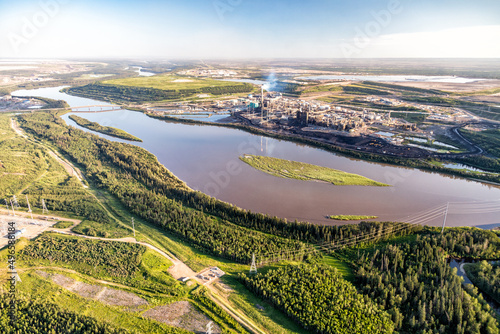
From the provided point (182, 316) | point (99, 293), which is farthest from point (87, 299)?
point (182, 316)

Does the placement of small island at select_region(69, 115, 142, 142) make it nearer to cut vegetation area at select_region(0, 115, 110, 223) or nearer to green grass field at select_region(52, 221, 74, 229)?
cut vegetation area at select_region(0, 115, 110, 223)

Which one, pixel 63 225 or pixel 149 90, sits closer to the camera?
pixel 63 225

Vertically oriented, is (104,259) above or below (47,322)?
below

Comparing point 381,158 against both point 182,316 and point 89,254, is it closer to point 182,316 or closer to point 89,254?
point 182,316

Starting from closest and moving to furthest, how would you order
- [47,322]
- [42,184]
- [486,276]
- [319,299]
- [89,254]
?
[47,322] → [319,299] → [486,276] → [89,254] → [42,184]

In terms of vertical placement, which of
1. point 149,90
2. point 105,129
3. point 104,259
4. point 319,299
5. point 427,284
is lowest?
point 104,259

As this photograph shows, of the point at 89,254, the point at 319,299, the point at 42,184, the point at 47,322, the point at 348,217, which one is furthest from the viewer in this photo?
A: the point at 42,184

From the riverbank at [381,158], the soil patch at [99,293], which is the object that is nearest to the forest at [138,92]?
the riverbank at [381,158]
